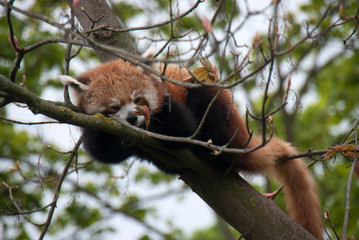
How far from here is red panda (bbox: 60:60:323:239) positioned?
3.34 metres

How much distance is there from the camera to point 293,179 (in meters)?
3.84

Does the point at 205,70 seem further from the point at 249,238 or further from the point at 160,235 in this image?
the point at 160,235

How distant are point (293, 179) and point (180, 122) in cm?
138

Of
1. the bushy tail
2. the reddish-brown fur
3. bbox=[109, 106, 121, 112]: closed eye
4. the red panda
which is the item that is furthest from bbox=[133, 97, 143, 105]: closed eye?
the bushy tail

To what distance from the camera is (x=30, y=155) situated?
21.3 feet

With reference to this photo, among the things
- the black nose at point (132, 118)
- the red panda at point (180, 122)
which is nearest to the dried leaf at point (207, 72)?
the red panda at point (180, 122)

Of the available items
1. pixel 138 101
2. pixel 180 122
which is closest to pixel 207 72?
pixel 180 122

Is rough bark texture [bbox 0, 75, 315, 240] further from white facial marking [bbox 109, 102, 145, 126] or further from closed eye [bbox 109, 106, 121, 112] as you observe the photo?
closed eye [bbox 109, 106, 121, 112]

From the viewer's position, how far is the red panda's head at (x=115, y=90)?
3533 mm

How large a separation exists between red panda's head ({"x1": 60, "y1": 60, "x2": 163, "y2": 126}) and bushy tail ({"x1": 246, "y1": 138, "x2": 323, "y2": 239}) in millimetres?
1046

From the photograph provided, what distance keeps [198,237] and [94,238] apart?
15.9 ft

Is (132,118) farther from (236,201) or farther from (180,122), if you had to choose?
(236,201)

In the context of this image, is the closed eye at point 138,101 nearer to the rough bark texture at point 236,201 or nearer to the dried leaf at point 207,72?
the rough bark texture at point 236,201

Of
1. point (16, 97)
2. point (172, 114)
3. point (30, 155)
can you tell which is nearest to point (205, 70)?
point (172, 114)
